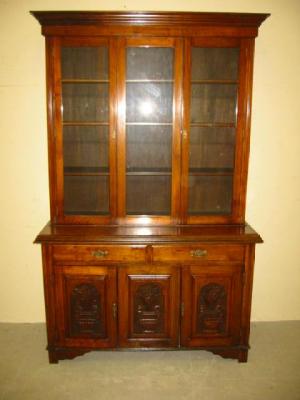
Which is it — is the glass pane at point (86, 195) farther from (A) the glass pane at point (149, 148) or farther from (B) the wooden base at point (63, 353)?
(B) the wooden base at point (63, 353)

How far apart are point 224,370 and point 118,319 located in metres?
0.78

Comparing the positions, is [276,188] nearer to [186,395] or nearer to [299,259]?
[299,259]

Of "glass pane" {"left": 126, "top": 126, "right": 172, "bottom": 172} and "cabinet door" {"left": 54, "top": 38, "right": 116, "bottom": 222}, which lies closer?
"cabinet door" {"left": 54, "top": 38, "right": 116, "bottom": 222}

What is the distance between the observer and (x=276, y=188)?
2.48 metres

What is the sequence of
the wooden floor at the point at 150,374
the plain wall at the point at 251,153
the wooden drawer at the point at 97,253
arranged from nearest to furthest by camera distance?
the wooden floor at the point at 150,374, the wooden drawer at the point at 97,253, the plain wall at the point at 251,153

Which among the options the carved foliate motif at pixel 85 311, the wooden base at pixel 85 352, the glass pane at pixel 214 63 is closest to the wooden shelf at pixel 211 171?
the glass pane at pixel 214 63

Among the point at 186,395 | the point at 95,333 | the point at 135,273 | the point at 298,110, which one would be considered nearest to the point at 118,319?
the point at 95,333

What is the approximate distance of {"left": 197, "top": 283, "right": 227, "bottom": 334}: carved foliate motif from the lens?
208 centimetres

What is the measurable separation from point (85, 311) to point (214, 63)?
184 centimetres

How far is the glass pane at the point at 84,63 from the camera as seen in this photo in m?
2.03

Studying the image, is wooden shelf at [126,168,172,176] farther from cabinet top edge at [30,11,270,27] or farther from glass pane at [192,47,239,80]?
cabinet top edge at [30,11,270,27]

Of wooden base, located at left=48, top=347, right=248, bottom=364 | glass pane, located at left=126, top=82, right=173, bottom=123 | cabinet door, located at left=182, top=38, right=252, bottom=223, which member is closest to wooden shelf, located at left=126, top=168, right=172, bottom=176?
cabinet door, located at left=182, top=38, right=252, bottom=223

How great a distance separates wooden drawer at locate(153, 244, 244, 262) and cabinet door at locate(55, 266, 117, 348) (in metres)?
0.33

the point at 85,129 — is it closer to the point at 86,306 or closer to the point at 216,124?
the point at 216,124
